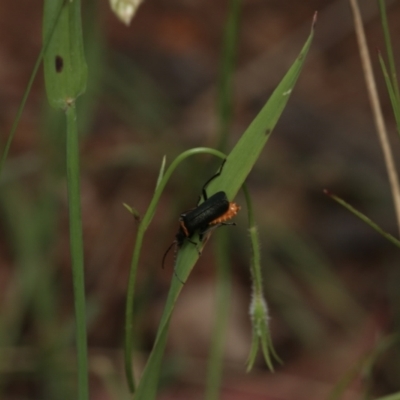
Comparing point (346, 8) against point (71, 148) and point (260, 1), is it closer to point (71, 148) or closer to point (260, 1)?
point (260, 1)

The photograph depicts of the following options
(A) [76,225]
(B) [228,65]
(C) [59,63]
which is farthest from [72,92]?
(B) [228,65]

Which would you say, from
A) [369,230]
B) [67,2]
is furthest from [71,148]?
[369,230]

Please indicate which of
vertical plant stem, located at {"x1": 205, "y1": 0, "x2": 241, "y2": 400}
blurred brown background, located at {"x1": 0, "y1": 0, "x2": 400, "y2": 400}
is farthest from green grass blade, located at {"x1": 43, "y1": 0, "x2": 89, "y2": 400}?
blurred brown background, located at {"x1": 0, "y1": 0, "x2": 400, "y2": 400}

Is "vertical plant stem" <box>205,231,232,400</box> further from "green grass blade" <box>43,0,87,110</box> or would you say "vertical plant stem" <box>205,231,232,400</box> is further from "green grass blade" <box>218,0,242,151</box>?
"green grass blade" <box>43,0,87,110</box>

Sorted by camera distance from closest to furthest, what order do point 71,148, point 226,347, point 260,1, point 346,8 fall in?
point 71,148 → point 226,347 → point 346,8 → point 260,1

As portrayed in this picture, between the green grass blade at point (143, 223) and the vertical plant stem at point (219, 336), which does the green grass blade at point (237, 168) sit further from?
the vertical plant stem at point (219, 336)

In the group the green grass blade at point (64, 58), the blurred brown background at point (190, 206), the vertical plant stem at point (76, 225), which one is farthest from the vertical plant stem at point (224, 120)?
the vertical plant stem at point (76, 225)
